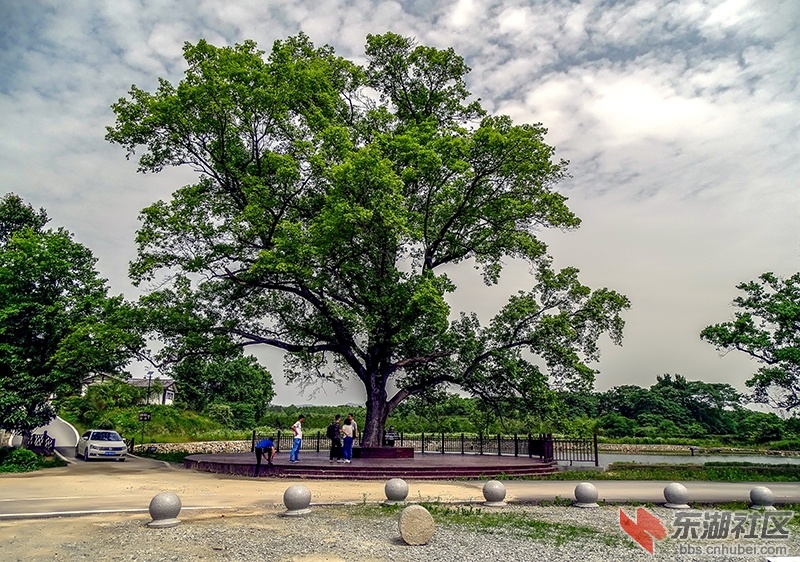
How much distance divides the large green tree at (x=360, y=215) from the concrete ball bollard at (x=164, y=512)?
987 centimetres

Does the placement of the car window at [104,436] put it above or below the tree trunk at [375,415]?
below

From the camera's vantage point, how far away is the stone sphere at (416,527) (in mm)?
8461

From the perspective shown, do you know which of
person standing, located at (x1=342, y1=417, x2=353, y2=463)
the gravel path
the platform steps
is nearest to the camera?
the gravel path

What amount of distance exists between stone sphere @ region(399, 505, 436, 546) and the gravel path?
0.44ft

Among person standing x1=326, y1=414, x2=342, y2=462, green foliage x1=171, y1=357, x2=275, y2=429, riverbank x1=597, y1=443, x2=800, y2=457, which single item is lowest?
riverbank x1=597, y1=443, x2=800, y2=457

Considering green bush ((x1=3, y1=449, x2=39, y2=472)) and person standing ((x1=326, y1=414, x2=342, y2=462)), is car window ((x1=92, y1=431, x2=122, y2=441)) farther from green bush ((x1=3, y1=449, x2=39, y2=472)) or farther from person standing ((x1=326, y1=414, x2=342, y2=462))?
person standing ((x1=326, y1=414, x2=342, y2=462))

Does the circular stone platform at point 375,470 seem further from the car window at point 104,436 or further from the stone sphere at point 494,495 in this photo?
the car window at point 104,436

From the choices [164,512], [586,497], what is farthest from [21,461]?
[586,497]

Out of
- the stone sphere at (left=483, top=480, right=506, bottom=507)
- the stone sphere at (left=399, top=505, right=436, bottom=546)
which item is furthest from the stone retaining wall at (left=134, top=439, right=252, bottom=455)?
the stone sphere at (left=399, top=505, right=436, bottom=546)

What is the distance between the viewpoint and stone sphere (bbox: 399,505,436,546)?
8461 mm

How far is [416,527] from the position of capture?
8477mm

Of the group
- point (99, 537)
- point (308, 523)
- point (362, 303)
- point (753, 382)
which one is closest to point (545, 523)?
point (308, 523)

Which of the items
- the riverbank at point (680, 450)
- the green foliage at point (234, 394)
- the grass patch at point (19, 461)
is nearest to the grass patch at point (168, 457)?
the grass patch at point (19, 461)

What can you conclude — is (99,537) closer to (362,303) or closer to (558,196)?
(362,303)
